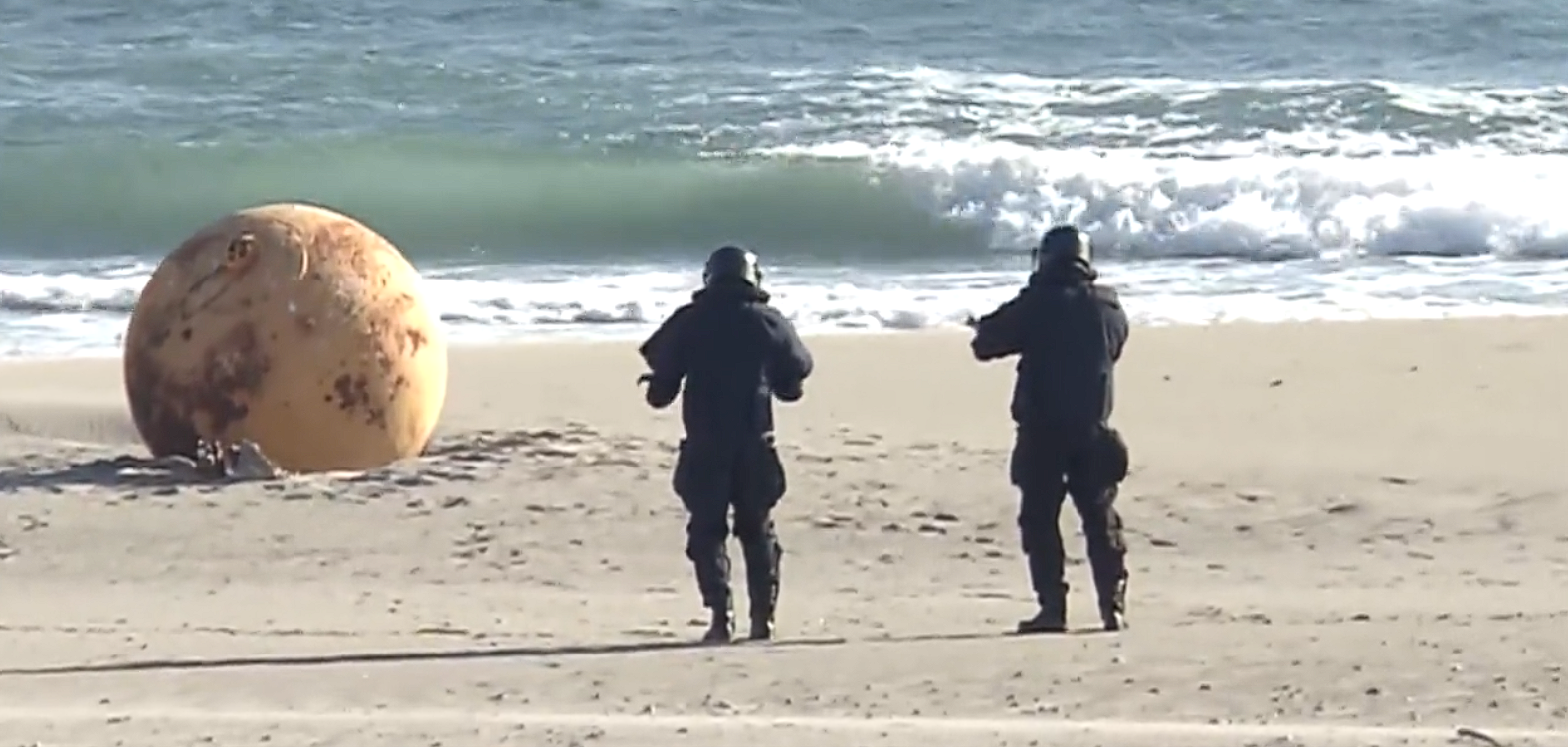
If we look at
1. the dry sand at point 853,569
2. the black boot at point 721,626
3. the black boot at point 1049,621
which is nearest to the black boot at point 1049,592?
the black boot at point 1049,621

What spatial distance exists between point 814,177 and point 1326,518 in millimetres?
13043

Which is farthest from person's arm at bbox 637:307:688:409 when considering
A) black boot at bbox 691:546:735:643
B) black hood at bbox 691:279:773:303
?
black boot at bbox 691:546:735:643

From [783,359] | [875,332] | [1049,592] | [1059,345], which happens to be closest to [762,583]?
[783,359]

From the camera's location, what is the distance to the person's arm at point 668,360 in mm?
8055

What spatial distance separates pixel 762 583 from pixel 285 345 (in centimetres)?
268

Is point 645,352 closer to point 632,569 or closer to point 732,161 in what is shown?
point 632,569

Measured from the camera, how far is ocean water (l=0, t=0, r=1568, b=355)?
58.8 ft

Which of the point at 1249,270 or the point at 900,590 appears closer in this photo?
the point at 900,590

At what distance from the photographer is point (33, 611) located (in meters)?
8.62

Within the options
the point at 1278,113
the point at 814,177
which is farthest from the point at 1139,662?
the point at 1278,113

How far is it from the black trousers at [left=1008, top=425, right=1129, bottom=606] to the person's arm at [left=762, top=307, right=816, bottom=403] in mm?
656

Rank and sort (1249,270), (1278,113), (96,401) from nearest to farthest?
(96,401), (1249,270), (1278,113)

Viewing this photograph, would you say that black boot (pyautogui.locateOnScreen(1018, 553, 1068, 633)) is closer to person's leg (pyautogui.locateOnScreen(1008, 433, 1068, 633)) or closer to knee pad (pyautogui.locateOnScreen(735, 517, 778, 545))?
person's leg (pyautogui.locateOnScreen(1008, 433, 1068, 633))

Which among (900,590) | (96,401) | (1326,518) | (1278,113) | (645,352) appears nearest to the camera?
(645,352)
